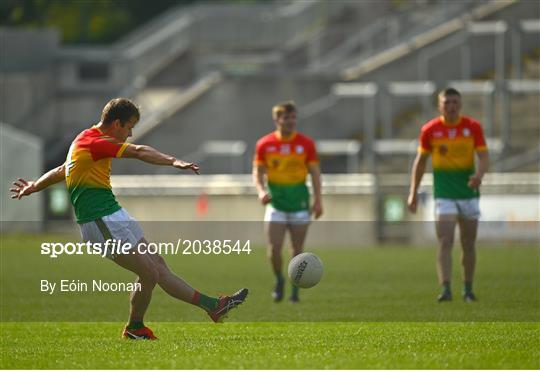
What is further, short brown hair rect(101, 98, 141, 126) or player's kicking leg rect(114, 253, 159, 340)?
player's kicking leg rect(114, 253, 159, 340)

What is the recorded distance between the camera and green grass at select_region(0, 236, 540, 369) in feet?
40.1

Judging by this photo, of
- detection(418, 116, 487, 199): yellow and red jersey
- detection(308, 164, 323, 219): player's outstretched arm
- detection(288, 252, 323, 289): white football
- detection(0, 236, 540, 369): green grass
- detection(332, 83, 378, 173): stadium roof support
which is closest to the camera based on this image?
detection(0, 236, 540, 369): green grass

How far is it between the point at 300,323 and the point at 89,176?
11.0 ft

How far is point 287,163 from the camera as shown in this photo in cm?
2003

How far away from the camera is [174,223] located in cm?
3534

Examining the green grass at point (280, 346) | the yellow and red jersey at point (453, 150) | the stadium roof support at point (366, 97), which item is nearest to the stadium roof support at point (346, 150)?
the stadium roof support at point (366, 97)

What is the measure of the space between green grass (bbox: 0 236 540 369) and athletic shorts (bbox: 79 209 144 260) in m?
0.90

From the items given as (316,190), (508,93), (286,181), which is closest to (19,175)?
(508,93)

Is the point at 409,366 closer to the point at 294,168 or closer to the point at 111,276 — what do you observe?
the point at 294,168

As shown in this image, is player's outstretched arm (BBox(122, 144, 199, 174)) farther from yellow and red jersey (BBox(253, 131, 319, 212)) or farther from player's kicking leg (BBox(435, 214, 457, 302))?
yellow and red jersey (BBox(253, 131, 319, 212))

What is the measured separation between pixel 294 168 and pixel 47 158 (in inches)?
988

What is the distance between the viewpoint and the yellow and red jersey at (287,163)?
19984mm

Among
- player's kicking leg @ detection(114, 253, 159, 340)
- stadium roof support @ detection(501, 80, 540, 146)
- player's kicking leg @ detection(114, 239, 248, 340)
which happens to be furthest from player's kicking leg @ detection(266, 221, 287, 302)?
stadium roof support @ detection(501, 80, 540, 146)

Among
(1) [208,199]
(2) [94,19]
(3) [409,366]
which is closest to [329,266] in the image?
(1) [208,199]
